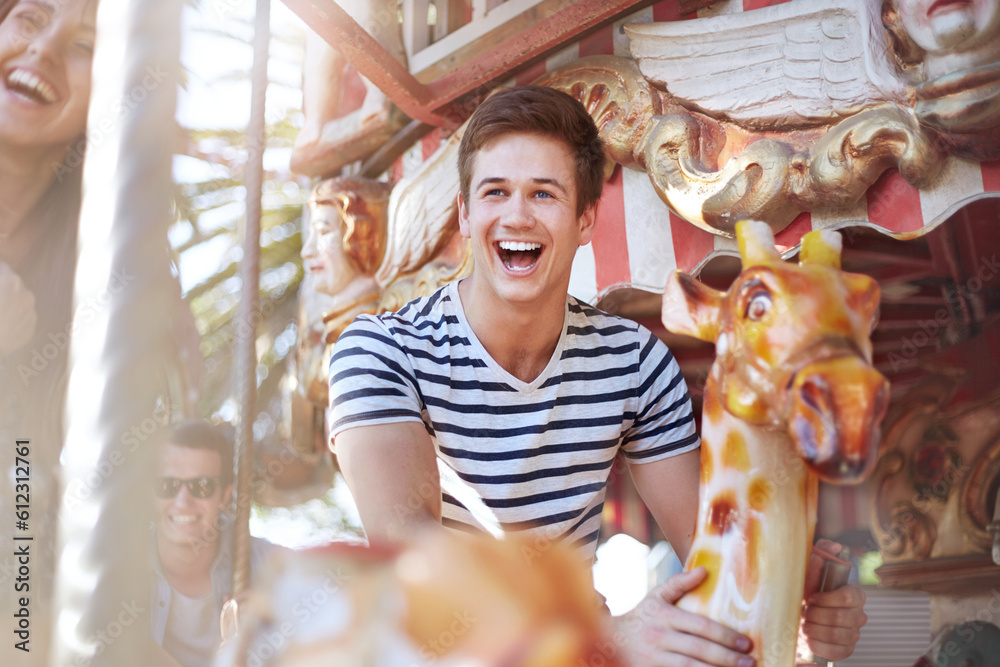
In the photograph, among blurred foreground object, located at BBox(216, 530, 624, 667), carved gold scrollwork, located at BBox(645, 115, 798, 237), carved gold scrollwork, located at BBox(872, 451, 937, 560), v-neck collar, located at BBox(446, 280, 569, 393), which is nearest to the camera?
blurred foreground object, located at BBox(216, 530, 624, 667)

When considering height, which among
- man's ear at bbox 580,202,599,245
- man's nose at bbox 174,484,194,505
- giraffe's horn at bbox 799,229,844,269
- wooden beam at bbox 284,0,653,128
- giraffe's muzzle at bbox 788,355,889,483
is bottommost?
giraffe's muzzle at bbox 788,355,889,483

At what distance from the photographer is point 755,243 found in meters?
0.94

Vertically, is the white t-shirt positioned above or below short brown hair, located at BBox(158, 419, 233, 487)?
below

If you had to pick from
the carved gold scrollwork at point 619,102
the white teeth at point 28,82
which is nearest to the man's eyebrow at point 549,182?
the carved gold scrollwork at point 619,102

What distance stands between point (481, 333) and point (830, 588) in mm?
611

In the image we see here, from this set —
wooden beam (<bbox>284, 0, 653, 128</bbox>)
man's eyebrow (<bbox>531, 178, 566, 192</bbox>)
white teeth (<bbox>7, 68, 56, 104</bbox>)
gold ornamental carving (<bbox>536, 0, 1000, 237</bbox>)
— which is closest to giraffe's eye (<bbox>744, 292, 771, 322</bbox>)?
man's eyebrow (<bbox>531, 178, 566, 192</bbox>)

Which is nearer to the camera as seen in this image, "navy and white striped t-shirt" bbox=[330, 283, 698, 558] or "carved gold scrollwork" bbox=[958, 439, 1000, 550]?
"navy and white striped t-shirt" bbox=[330, 283, 698, 558]

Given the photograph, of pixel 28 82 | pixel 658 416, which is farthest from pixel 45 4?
pixel 658 416

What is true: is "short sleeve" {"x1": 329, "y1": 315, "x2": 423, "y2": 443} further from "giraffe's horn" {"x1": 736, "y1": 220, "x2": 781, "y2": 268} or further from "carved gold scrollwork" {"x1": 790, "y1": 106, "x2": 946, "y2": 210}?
"carved gold scrollwork" {"x1": 790, "y1": 106, "x2": 946, "y2": 210}

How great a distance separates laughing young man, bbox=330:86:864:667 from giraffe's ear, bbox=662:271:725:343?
0.97 feet

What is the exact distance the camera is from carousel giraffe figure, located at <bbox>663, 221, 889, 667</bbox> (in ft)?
2.56

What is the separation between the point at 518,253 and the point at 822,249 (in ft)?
1.62

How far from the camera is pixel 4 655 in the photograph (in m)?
1.83

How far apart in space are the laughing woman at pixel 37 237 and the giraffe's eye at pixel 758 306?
1.78 m
